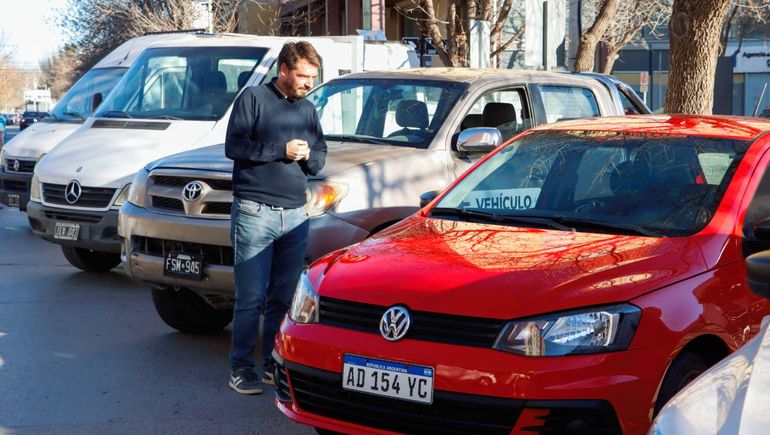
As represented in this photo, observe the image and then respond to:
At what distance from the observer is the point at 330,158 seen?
24.2 ft

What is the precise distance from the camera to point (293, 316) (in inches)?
201

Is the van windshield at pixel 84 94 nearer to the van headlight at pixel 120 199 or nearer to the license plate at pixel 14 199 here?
the license plate at pixel 14 199

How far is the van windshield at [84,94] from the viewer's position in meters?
14.5

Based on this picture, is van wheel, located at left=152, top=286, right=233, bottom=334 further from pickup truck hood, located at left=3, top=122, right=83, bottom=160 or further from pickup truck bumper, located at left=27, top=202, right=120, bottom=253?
pickup truck hood, located at left=3, top=122, right=83, bottom=160

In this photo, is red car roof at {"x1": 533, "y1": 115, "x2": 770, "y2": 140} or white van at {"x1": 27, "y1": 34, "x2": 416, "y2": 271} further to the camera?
white van at {"x1": 27, "y1": 34, "x2": 416, "y2": 271}

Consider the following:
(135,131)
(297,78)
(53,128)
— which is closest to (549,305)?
(297,78)

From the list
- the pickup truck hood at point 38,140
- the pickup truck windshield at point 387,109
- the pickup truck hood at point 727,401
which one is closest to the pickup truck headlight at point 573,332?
the pickup truck hood at point 727,401

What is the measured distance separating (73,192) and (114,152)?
50 cm

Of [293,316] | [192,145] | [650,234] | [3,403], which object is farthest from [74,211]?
[650,234]

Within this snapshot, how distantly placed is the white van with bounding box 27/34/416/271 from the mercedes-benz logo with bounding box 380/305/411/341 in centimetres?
560

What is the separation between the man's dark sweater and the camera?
20.2 feet

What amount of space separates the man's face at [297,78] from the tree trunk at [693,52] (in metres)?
8.78

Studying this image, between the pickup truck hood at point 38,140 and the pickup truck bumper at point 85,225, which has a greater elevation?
the pickup truck hood at point 38,140

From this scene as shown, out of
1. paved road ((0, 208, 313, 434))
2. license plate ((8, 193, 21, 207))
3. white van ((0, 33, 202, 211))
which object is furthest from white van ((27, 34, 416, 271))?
license plate ((8, 193, 21, 207))
